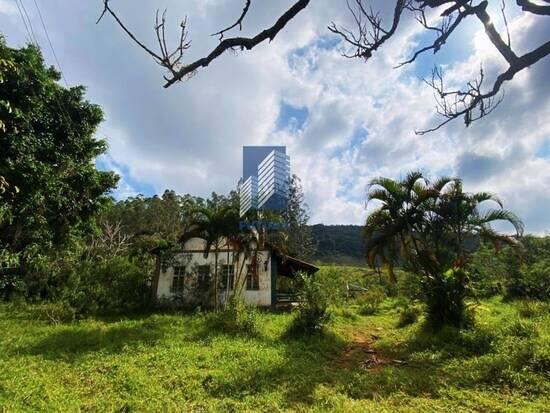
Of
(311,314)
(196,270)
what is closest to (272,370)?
(311,314)

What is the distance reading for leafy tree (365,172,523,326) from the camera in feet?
35.2

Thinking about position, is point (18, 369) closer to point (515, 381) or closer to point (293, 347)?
point (293, 347)

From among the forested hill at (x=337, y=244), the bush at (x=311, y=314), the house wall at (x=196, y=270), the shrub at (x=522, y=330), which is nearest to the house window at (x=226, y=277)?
the house wall at (x=196, y=270)

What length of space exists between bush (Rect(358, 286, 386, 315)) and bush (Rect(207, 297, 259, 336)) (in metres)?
6.70

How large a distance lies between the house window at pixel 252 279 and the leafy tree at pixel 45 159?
269 inches

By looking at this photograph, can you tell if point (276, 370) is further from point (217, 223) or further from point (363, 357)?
point (217, 223)

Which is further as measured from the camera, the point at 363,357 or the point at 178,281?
the point at 178,281

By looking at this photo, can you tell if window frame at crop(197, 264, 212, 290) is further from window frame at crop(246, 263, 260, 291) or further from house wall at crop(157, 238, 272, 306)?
window frame at crop(246, 263, 260, 291)

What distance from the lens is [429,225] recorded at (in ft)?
36.8

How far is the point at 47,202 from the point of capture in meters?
12.8

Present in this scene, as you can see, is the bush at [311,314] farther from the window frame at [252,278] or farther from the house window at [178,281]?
the house window at [178,281]

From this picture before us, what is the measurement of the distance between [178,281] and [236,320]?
7.13 metres

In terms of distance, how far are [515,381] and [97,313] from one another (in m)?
13.8

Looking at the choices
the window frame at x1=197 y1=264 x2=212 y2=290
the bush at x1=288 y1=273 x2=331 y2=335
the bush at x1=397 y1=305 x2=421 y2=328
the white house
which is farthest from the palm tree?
the bush at x1=397 y1=305 x2=421 y2=328
